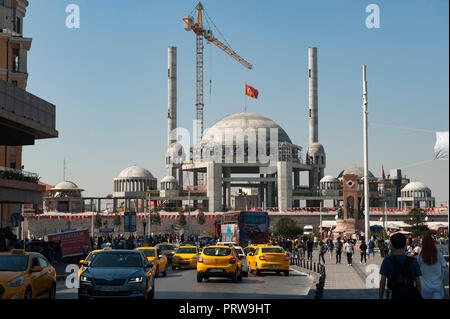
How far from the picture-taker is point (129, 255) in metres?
17.0

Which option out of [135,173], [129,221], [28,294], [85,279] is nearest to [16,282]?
[28,294]

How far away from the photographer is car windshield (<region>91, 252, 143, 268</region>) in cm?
1659

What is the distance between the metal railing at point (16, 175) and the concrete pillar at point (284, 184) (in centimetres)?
8177

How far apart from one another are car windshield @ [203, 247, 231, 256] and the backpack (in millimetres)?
15896

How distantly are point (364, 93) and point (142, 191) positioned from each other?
109 m

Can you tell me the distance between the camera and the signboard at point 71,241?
4141 centimetres

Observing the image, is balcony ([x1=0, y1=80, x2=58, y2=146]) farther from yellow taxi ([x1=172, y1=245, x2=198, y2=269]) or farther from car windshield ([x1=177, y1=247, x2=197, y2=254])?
yellow taxi ([x1=172, y1=245, x2=198, y2=269])

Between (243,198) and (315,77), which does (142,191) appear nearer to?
(243,198)

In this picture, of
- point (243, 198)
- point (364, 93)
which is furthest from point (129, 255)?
point (243, 198)

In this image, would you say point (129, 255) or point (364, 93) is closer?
point (129, 255)

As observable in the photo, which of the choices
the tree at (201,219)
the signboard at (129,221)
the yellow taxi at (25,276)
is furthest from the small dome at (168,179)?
the yellow taxi at (25,276)

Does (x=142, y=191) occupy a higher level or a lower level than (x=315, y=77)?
lower

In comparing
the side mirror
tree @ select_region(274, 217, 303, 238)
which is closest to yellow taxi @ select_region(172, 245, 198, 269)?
the side mirror

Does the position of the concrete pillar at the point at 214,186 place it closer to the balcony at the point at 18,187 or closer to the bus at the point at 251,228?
the bus at the point at 251,228
